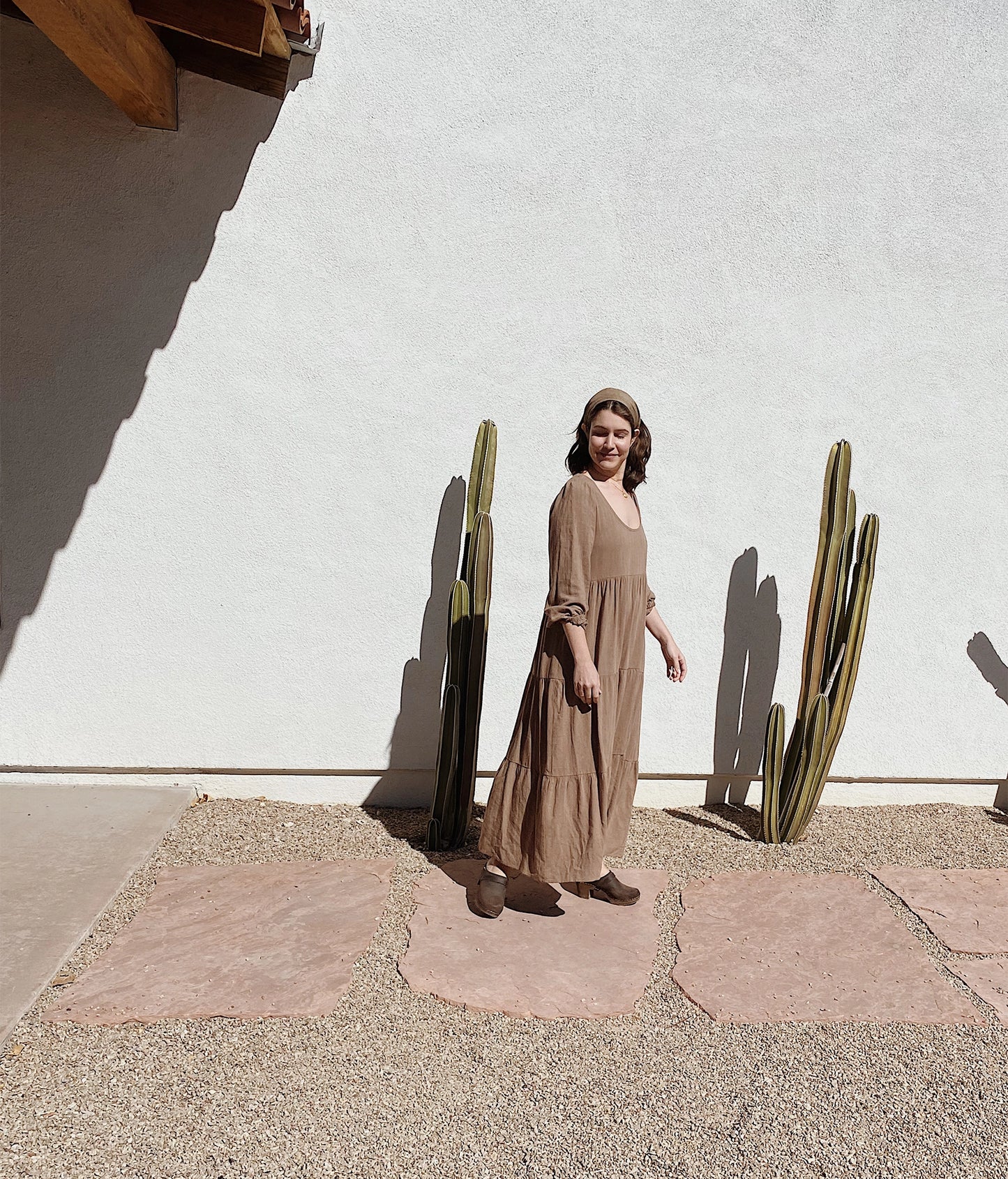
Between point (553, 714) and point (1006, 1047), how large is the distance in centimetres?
143

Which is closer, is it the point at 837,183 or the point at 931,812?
the point at 837,183

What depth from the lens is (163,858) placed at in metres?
3.34

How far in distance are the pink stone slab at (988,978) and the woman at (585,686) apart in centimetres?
105

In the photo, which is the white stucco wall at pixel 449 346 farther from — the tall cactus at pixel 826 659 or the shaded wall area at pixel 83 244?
the tall cactus at pixel 826 659

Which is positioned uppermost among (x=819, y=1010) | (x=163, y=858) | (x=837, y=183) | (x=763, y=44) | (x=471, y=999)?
(x=763, y=44)

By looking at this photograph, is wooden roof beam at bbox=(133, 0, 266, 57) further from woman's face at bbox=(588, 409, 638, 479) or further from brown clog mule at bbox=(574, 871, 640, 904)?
brown clog mule at bbox=(574, 871, 640, 904)

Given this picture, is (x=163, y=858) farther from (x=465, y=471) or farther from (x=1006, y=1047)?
(x=1006, y=1047)

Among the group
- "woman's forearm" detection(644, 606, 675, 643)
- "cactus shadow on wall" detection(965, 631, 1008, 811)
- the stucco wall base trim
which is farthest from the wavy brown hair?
"cactus shadow on wall" detection(965, 631, 1008, 811)

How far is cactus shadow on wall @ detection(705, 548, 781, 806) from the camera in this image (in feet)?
12.9

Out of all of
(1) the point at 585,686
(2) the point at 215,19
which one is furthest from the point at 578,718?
(2) the point at 215,19

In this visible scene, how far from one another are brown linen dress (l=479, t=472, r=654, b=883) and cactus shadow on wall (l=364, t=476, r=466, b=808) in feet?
3.13

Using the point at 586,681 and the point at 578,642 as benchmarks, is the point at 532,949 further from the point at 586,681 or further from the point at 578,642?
the point at 578,642

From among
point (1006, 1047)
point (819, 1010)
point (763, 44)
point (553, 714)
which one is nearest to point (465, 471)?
point (553, 714)

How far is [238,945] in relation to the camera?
9.10 ft
